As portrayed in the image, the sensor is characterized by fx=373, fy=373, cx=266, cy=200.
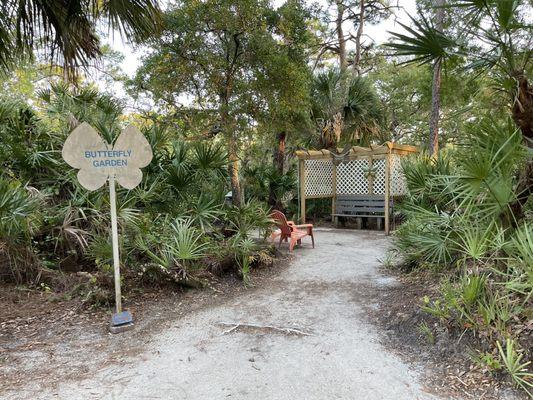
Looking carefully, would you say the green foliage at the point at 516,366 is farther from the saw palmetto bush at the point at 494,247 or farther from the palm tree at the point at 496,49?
the palm tree at the point at 496,49

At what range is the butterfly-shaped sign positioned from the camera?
3.60 meters

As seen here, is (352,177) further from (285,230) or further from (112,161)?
(112,161)

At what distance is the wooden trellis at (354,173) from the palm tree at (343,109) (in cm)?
63

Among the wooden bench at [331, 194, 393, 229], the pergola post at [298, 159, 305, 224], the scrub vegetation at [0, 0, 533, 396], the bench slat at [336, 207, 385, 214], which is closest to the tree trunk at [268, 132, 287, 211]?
the pergola post at [298, 159, 305, 224]

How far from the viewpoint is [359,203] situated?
10500 mm

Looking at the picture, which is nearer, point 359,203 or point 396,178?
point 396,178

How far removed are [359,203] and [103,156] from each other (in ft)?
26.3

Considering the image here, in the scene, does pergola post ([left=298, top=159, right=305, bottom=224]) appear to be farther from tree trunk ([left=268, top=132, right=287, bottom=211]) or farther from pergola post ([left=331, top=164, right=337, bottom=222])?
pergola post ([left=331, top=164, right=337, bottom=222])

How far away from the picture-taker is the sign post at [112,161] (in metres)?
3.60

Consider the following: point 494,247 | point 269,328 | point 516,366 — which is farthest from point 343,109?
point 516,366

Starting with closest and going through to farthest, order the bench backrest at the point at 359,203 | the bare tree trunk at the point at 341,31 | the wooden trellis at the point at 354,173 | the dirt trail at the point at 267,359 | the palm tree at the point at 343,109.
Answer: the dirt trail at the point at 267,359, the wooden trellis at the point at 354,173, the palm tree at the point at 343,109, the bench backrest at the point at 359,203, the bare tree trunk at the point at 341,31

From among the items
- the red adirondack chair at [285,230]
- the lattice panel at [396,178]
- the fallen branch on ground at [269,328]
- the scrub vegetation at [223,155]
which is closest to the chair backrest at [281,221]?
the red adirondack chair at [285,230]

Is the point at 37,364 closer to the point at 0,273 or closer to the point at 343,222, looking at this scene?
the point at 0,273

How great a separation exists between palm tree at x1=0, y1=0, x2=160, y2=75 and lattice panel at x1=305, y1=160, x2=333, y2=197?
709cm
